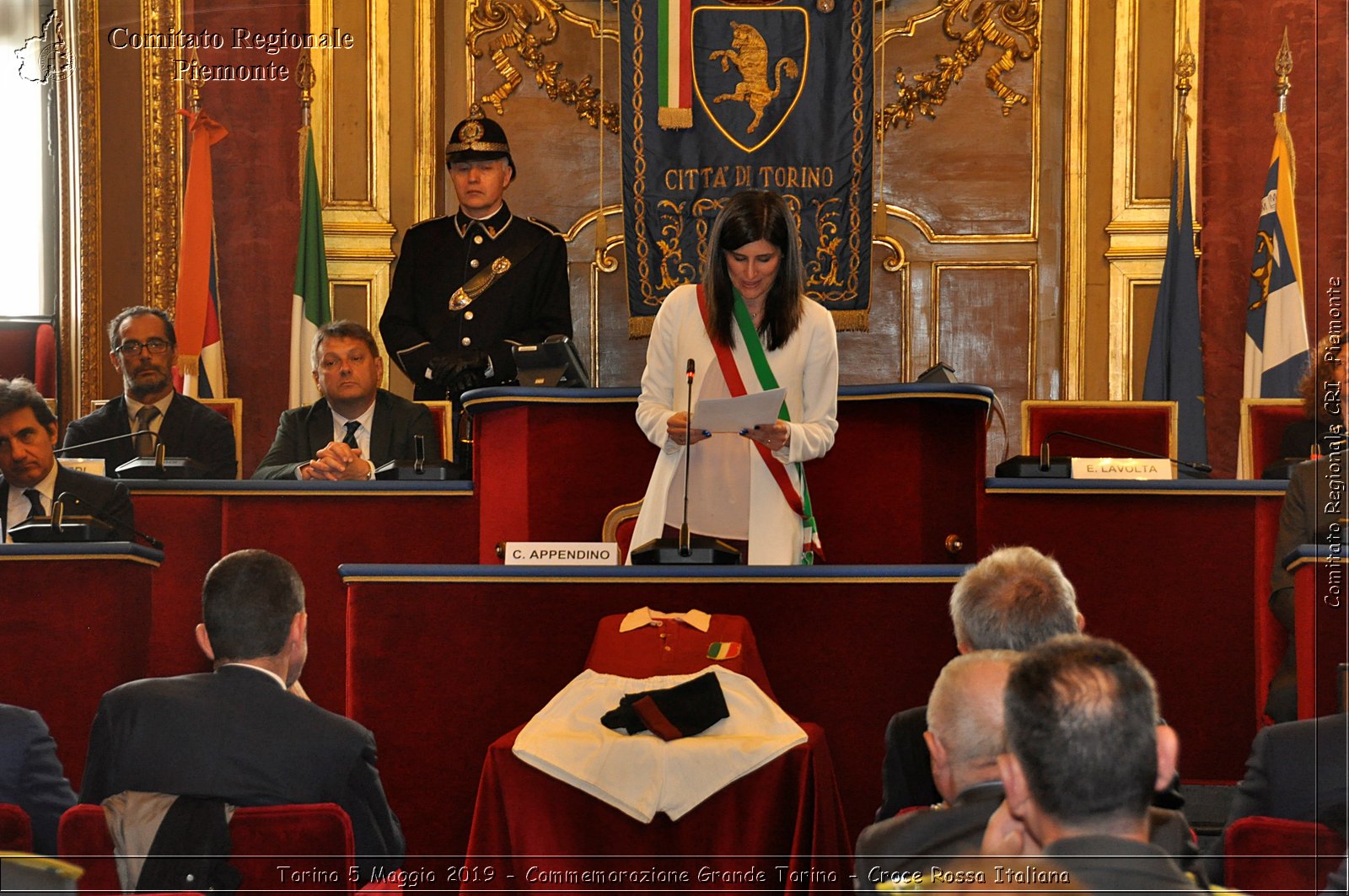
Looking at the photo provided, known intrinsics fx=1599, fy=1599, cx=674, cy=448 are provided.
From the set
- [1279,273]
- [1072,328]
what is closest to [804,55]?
[1072,328]

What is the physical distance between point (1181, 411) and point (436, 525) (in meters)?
3.67

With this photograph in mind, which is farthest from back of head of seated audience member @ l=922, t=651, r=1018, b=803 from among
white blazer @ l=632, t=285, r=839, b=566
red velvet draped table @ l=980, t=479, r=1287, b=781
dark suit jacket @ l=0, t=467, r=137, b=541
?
dark suit jacket @ l=0, t=467, r=137, b=541

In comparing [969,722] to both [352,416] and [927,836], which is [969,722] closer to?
[927,836]

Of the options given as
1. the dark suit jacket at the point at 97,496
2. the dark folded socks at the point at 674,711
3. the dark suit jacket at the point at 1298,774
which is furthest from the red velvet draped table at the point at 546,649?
the dark suit jacket at the point at 97,496

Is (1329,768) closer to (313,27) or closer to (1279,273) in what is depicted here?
(1279,273)

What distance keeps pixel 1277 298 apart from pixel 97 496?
5.01 metres

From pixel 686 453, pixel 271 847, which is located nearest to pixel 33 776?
pixel 271 847

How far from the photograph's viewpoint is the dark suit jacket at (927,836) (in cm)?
224

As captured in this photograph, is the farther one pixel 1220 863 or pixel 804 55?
pixel 804 55

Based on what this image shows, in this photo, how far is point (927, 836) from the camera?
2.28m

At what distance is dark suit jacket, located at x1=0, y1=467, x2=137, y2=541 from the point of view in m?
4.84

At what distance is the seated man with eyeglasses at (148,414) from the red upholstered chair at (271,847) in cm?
329

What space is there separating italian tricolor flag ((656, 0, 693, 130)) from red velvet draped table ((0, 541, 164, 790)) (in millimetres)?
3781

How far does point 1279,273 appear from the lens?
7.11 m
